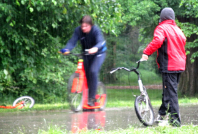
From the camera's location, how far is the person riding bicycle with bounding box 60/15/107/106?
6047mm

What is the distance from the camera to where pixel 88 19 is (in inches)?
235

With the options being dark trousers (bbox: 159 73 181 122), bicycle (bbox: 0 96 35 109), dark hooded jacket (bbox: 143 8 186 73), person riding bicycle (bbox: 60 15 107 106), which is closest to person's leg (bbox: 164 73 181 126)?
dark trousers (bbox: 159 73 181 122)

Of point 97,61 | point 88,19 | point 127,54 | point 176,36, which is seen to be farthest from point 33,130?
point 127,54

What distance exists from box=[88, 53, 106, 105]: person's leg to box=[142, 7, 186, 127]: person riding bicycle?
1.16m

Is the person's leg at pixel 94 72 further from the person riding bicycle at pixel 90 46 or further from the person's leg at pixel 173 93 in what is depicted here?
the person's leg at pixel 173 93

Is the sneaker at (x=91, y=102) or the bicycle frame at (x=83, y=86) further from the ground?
the bicycle frame at (x=83, y=86)

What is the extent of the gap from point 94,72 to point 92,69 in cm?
7

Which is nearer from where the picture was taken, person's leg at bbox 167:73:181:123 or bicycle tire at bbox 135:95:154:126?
person's leg at bbox 167:73:181:123

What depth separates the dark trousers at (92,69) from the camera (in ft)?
20.7

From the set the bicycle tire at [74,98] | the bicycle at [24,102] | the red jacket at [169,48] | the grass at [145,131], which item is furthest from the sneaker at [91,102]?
the bicycle at [24,102]

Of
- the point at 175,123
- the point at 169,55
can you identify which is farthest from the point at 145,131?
the point at 169,55

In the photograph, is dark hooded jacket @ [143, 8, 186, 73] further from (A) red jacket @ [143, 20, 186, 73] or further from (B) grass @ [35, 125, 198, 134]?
(B) grass @ [35, 125, 198, 134]

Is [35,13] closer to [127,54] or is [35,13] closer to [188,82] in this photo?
[188,82]

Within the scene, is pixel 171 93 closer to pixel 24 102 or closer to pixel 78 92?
pixel 78 92
